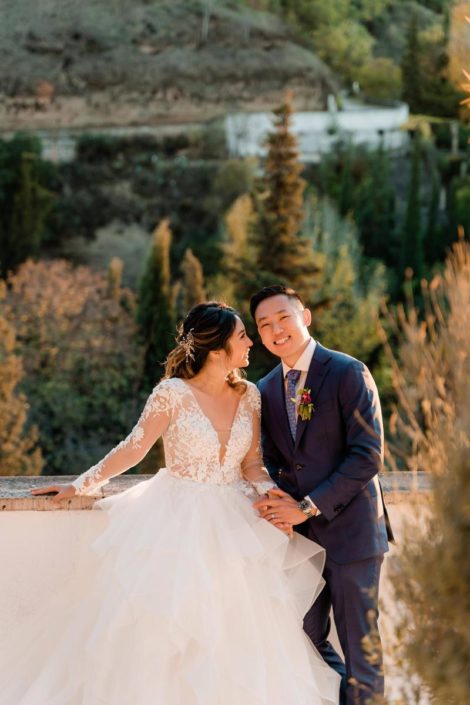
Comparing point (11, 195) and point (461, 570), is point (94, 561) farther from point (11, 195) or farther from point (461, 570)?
point (11, 195)

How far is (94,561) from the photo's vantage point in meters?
2.82

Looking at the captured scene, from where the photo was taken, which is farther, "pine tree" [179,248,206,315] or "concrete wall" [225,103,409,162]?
"concrete wall" [225,103,409,162]

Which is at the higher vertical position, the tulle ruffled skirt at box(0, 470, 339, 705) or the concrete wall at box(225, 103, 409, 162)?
the concrete wall at box(225, 103, 409, 162)

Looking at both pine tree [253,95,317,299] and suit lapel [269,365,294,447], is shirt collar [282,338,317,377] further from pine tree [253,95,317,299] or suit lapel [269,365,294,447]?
pine tree [253,95,317,299]

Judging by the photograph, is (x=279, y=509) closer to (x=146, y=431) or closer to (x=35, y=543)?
(x=146, y=431)

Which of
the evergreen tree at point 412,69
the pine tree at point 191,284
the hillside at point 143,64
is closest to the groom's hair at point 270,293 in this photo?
the pine tree at point 191,284

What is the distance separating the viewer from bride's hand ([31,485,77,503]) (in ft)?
9.70

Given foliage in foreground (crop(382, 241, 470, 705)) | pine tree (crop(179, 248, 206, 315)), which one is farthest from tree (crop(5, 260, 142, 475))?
foliage in foreground (crop(382, 241, 470, 705))

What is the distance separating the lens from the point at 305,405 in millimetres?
2768

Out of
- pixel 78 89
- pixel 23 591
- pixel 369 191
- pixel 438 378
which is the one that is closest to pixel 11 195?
pixel 78 89

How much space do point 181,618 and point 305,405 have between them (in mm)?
665

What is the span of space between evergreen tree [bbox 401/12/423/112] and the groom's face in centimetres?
2272

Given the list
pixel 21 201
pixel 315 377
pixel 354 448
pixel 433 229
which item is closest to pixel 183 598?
pixel 354 448

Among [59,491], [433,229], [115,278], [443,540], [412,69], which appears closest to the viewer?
[443,540]
